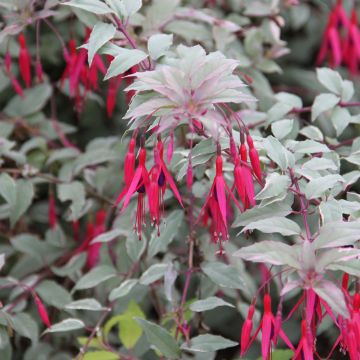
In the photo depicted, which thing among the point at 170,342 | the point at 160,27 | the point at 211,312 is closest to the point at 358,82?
the point at 211,312

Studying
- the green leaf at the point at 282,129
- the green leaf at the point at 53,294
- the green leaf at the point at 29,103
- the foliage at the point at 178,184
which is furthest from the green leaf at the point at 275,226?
the green leaf at the point at 29,103

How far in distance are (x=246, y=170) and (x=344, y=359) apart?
469 millimetres

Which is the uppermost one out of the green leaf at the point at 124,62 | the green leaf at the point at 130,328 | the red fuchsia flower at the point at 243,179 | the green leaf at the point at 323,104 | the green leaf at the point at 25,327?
the green leaf at the point at 124,62

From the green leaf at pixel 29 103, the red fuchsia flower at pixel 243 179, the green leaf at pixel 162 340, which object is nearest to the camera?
the red fuchsia flower at pixel 243 179

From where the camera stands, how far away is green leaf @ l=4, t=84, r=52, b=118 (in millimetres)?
1638

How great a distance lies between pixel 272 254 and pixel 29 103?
3.12 feet

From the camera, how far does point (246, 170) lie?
915mm

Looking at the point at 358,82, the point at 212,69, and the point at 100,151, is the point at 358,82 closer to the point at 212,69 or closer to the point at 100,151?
the point at 100,151

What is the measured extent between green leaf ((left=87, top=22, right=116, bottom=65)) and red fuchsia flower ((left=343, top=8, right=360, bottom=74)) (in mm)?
798

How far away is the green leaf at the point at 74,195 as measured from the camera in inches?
54.7

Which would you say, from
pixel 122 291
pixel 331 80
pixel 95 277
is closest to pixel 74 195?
pixel 95 277

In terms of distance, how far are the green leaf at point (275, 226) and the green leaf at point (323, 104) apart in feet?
1.21

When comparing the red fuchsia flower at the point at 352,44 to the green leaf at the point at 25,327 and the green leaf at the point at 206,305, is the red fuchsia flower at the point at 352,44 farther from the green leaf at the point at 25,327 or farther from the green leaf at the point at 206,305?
the green leaf at the point at 25,327

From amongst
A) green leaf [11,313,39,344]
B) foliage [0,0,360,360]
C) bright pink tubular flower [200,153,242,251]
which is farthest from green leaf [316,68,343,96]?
green leaf [11,313,39,344]
